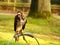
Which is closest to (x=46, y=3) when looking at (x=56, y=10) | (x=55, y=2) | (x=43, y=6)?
(x=43, y=6)

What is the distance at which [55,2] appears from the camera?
32031 millimetres

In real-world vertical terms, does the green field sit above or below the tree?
below

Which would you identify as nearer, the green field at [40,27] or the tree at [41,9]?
the green field at [40,27]

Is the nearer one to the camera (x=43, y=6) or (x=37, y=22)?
(x=37, y=22)

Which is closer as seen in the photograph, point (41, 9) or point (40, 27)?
point (40, 27)

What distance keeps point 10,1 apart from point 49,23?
557 inches

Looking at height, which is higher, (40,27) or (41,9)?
(41,9)

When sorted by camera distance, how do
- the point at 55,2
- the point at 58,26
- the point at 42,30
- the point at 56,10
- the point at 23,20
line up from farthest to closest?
the point at 55,2
the point at 56,10
the point at 58,26
the point at 42,30
the point at 23,20

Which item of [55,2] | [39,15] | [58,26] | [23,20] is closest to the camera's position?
[23,20]

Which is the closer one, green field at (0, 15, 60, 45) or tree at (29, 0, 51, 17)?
green field at (0, 15, 60, 45)

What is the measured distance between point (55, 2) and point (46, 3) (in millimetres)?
11261

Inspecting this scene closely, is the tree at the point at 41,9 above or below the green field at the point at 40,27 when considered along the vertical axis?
above

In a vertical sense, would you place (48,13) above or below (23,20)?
below

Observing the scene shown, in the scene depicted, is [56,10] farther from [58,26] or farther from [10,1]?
[58,26]
